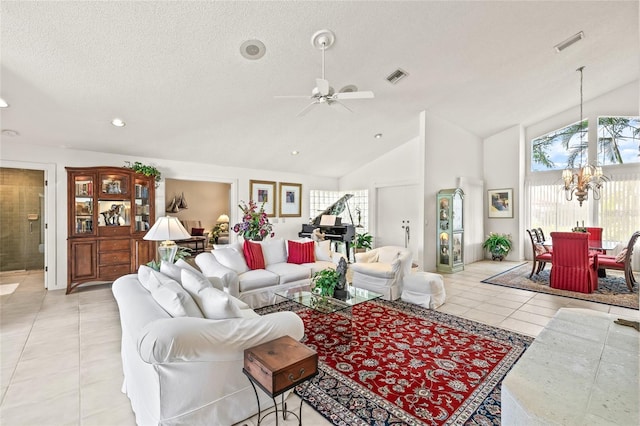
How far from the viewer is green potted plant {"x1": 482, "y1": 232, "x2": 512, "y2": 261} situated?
764cm

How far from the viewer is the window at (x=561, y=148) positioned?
7070 millimetres

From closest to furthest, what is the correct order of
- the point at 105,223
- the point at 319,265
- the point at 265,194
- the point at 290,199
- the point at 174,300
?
the point at 174,300
the point at 319,265
the point at 105,223
the point at 265,194
the point at 290,199

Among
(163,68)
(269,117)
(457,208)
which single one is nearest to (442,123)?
(457,208)

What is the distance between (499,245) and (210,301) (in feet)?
25.8

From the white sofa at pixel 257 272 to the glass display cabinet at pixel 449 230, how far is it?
2.91 meters

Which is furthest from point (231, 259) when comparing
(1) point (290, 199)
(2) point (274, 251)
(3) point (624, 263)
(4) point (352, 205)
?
(3) point (624, 263)

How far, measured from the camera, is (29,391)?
2.21m

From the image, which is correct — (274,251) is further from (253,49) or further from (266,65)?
(253,49)

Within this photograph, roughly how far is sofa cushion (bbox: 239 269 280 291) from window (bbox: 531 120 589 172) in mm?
7663

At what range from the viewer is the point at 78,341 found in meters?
3.04

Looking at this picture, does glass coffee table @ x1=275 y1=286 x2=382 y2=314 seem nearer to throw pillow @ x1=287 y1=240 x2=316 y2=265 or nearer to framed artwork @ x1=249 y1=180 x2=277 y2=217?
throw pillow @ x1=287 y1=240 x2=316 y2=265

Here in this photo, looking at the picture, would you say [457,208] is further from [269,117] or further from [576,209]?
[269,117]

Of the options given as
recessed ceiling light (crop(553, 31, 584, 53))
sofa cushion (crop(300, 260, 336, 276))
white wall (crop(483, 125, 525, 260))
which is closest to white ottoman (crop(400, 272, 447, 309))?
sofa cushion (crop(300, 260, 336, 276))

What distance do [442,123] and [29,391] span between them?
7465 millimetres
